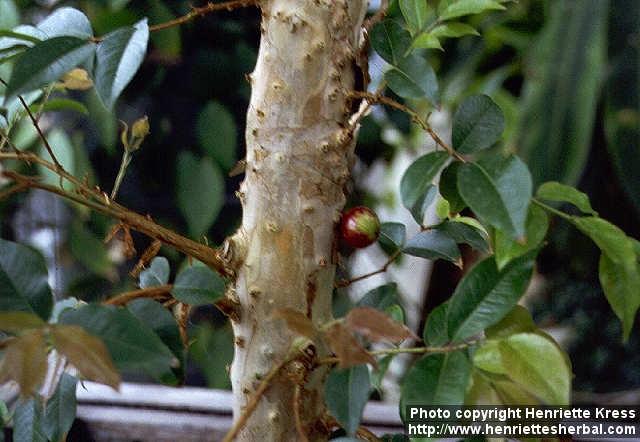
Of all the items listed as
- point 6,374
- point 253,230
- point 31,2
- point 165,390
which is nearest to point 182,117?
point 31,2

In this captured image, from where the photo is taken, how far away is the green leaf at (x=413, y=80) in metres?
0.36

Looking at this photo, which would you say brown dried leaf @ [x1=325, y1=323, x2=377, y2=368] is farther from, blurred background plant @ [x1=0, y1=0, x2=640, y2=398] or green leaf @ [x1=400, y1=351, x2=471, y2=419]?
blurred background plant @ [x1=0, y1=0, x2=640, y2=398]

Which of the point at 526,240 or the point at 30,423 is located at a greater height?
the point at 526,240

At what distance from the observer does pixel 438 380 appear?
304mm

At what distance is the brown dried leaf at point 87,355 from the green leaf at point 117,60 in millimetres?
117

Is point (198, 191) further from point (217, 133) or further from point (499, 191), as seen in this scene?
point (499, 191)

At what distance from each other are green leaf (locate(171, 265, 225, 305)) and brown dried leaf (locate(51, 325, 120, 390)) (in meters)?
0.09

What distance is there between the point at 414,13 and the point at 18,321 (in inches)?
9.1

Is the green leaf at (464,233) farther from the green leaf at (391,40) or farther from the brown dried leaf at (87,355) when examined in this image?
the brown dried leaf at (87,355)

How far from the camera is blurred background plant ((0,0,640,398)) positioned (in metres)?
0.93

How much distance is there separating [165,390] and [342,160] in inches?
12.9

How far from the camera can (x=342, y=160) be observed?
0.39 m

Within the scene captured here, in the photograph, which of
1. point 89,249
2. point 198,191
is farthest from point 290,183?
point 89,249

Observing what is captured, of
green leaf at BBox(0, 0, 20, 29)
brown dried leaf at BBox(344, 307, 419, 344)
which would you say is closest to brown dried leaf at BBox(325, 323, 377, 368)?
brown dried leaf at BBox(344, 307, 419, 344)
